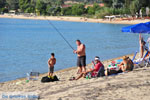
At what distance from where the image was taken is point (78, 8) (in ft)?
381

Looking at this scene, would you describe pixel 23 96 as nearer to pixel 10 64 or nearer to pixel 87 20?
pixel 10 64

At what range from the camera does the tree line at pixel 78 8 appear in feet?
260

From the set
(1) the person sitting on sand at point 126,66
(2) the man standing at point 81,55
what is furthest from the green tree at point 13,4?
(1) the person sitting on sand at point 126,66

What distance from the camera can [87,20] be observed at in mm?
95812

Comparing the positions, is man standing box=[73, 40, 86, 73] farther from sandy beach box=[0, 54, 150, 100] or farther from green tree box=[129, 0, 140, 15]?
green tree box=[129, 0, 140, 15]

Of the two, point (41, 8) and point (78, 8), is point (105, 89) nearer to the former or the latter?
point (78, 8)

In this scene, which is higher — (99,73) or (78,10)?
A: (99,73)

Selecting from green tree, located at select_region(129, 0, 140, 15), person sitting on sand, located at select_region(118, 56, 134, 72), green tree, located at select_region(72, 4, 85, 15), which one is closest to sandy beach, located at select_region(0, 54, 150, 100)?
person sitting on sand, located at select_region(118, 56, 134, 72)

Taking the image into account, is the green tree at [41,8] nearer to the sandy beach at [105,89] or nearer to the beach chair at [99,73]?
the beach chair at [99,73]

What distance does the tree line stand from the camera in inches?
3123

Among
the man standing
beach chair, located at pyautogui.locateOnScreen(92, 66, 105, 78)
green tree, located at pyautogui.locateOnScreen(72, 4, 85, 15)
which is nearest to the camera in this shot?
beach chair, located at pyautogui.locateOnScreen(92, 66, 105, 78)

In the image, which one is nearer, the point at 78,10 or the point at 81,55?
the point at 81,55

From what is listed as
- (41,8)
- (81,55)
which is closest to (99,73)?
(81,55)

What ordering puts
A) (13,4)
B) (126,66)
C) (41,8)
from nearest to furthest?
(126,66) → (41,8) → (13,4)
